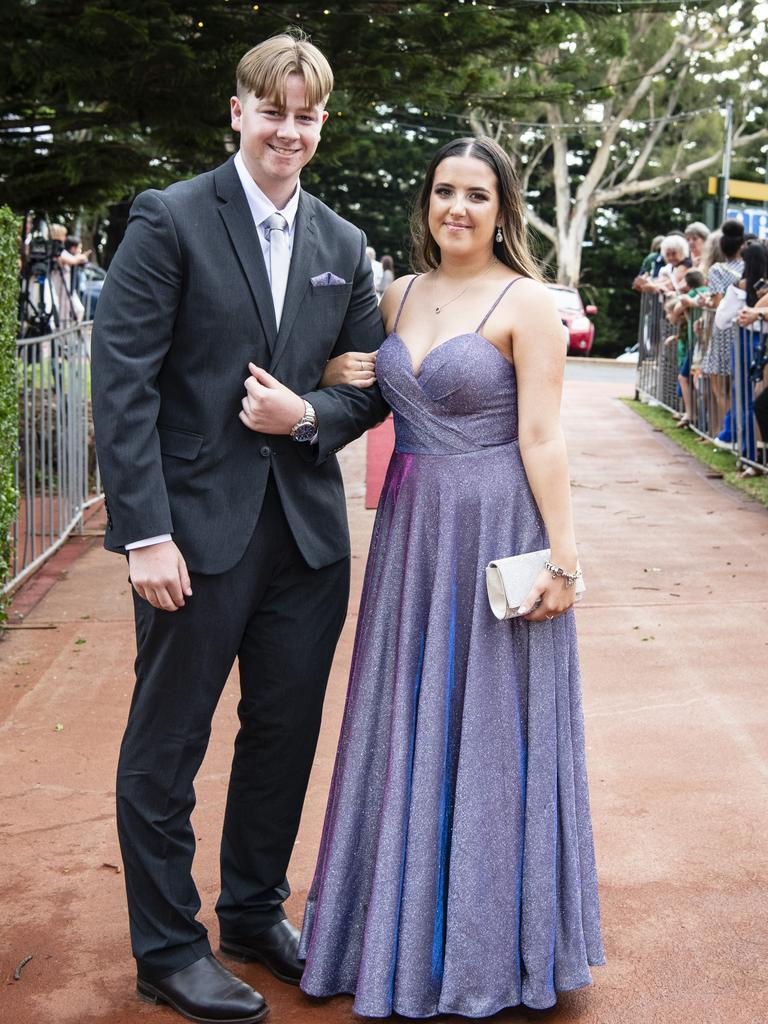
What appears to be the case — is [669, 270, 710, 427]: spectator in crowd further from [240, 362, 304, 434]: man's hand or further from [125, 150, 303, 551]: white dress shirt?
[240, 362, 304, 434]: man's hand

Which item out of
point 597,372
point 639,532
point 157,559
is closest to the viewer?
point 157,559

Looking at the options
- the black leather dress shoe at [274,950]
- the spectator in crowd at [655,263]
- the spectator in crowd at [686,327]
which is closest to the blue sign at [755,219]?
the spectator in crowd at [655,263]

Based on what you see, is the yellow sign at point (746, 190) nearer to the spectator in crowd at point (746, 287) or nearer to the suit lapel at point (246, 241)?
the spectator in crowd at point (746, 287)

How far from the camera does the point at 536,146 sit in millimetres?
41031

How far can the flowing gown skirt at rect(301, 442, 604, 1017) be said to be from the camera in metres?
3.02

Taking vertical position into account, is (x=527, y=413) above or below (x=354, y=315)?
below

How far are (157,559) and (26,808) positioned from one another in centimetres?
178

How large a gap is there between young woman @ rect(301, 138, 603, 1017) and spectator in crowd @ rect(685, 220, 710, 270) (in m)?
11.4

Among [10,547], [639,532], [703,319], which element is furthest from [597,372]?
[10,547]

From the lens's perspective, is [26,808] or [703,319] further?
[703,319]

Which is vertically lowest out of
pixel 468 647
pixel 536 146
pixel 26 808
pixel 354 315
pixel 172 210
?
pixel 26 808

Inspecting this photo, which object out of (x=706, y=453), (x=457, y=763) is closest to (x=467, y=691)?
(x=457, y=763)

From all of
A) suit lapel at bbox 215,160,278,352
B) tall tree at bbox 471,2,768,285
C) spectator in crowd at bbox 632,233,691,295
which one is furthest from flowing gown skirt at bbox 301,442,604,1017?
tall tree at bbox 471,2,768,285

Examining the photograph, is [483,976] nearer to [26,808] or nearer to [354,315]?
[354,315]
